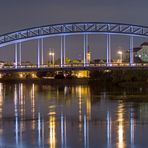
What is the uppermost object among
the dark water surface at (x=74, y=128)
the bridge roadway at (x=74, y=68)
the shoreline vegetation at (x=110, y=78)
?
the bridge roadway at (x=74, y=68)

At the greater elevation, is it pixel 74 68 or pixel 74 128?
pixel 74 68

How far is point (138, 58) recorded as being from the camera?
175875mm

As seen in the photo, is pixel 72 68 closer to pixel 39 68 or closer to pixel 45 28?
pixel 39 68

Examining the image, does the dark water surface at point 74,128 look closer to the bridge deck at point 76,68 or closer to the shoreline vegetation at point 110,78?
the bridge deck at point 76,68

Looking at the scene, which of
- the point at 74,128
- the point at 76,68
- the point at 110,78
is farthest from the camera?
the point at 110,78

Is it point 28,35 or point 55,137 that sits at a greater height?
point 28,35

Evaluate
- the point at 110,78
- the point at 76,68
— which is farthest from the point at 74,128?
the point at 110,78

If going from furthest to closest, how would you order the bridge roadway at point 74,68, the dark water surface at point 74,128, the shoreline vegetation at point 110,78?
the shoreline vegetation at point 110,78, the bridge roadway at point 74,68, the dark water surface at point 74,128

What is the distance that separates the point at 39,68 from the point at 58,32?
→ 13.2 metres

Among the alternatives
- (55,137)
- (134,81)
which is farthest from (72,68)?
(55,137)

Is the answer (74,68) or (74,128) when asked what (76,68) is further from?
(74,128)

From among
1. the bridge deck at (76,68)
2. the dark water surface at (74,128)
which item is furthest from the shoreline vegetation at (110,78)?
the dark water surface at (74,128)

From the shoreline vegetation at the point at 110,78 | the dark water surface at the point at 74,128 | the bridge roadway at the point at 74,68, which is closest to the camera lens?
the dark water surface at the point at 74,128

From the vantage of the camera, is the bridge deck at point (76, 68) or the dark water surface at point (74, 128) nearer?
the dark water surface at point (74, 128)
